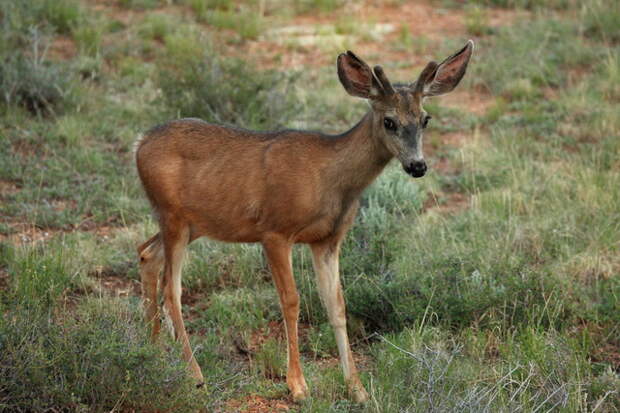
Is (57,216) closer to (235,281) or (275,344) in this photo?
(235,281)

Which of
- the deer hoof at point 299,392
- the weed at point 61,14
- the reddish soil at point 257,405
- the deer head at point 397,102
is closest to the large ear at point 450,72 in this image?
the deer head at point 397,102

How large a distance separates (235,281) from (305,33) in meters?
8.42

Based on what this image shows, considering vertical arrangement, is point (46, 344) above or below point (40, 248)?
above

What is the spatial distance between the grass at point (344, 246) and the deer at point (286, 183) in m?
0.39

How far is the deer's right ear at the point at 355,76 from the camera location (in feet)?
22.1

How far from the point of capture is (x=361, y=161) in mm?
6785

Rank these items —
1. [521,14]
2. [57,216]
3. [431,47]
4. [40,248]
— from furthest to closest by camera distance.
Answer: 1. [521,14]
2. [431,47]
3. [57,216]
4. [40,248]

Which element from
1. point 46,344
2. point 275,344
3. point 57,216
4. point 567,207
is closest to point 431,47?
point 567,207

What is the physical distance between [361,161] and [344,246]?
1965 millimetres

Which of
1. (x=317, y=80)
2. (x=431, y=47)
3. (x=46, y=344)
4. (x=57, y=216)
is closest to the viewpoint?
(x=46, y=344)

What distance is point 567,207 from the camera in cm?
962

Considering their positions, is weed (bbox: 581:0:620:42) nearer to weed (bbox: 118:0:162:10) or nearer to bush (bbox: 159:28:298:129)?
bush (bbox: 159:28:298:129)

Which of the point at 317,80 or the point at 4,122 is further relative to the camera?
the point at 317,80

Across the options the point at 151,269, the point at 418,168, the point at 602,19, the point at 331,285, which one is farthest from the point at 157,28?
the point at 418,168
